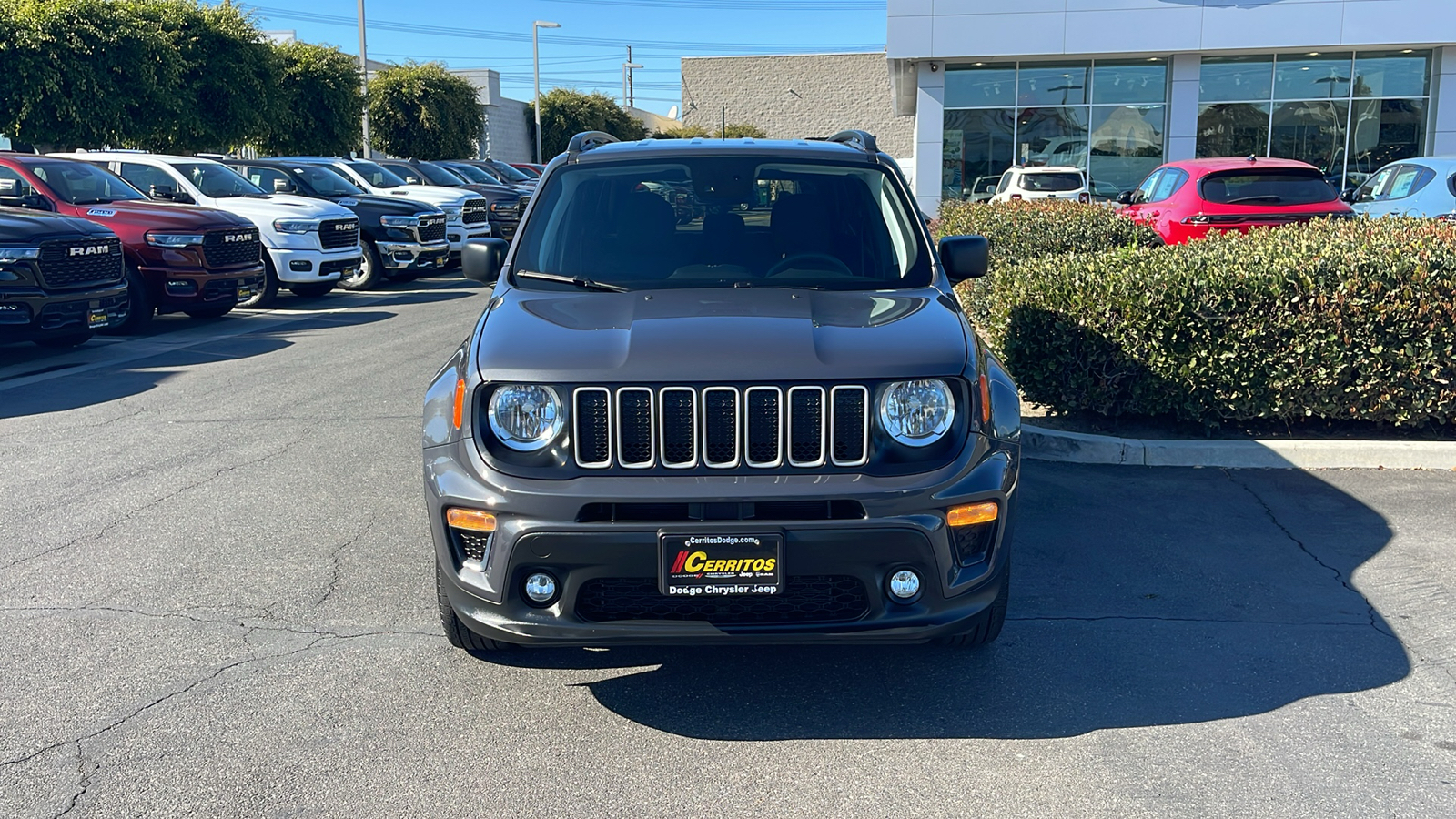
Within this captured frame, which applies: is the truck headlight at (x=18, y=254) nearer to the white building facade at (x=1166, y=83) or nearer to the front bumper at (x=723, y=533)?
the front bumper at (x=723, y=533)

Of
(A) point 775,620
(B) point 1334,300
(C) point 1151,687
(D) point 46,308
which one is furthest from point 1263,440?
(D) point 46,308

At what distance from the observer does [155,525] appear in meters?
5.77

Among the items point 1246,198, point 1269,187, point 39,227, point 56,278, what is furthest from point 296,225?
point 1269,187

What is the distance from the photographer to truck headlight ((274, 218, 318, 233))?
584 inches

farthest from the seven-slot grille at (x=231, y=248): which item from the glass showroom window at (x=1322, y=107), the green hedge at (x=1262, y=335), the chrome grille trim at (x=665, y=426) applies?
the glass showroom window at (x=1322, y=107)

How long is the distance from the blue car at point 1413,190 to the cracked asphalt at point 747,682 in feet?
25.0

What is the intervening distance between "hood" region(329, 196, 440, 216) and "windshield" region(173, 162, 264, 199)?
1.39m

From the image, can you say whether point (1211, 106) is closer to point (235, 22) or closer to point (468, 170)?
point (468, 170)

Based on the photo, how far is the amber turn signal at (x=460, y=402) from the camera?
11.9 ft

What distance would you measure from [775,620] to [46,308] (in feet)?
31.2

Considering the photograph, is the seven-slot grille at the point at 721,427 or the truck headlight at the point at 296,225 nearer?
the seven-slot grille at the point at 721,427

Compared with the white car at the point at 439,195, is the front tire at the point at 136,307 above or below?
below

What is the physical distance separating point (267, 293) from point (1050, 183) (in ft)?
41.8

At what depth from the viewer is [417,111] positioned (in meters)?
38.4
